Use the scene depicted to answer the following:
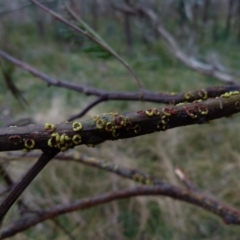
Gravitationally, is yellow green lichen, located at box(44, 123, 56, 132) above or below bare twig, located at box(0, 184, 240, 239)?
above

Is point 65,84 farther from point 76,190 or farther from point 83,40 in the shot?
point 76,190

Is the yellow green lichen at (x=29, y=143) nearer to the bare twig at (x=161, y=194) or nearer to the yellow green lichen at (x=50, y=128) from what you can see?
the yellow green lichen at (x=50, y=128)

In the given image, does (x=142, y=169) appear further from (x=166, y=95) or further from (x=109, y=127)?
(x=109, y=127)

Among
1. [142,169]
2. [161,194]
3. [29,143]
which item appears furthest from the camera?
[142,169]

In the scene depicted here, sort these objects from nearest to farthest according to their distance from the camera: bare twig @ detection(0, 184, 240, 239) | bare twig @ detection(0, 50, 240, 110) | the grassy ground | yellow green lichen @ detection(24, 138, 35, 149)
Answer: yellow green lichen @ detection(24, 138, 35, 149)
bare twig @ detection(0, 50, 240, 110)
bare twig @ detection(0, 184, 240, 239)
the grassy ground

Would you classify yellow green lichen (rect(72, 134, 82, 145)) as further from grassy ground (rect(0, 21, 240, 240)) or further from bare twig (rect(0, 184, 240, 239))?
grassy ground (rect(0, 21, 240, 240))

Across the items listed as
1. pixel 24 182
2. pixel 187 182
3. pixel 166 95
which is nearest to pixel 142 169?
Answer: pixel 187 182

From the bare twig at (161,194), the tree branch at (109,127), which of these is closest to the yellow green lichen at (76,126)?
the tree branch at (109,127)

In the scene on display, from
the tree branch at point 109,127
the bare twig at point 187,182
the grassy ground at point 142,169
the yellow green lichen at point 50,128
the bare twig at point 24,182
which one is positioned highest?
the yellow green lichen at point 50,128

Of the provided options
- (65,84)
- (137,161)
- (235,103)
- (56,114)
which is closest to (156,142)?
(137,161)

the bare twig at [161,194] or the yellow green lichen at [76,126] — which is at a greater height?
the yellow green lichen at [76,126]

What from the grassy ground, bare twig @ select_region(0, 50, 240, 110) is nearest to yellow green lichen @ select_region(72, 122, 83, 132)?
bare twig @ select_region(0, 50, 240, 110)
